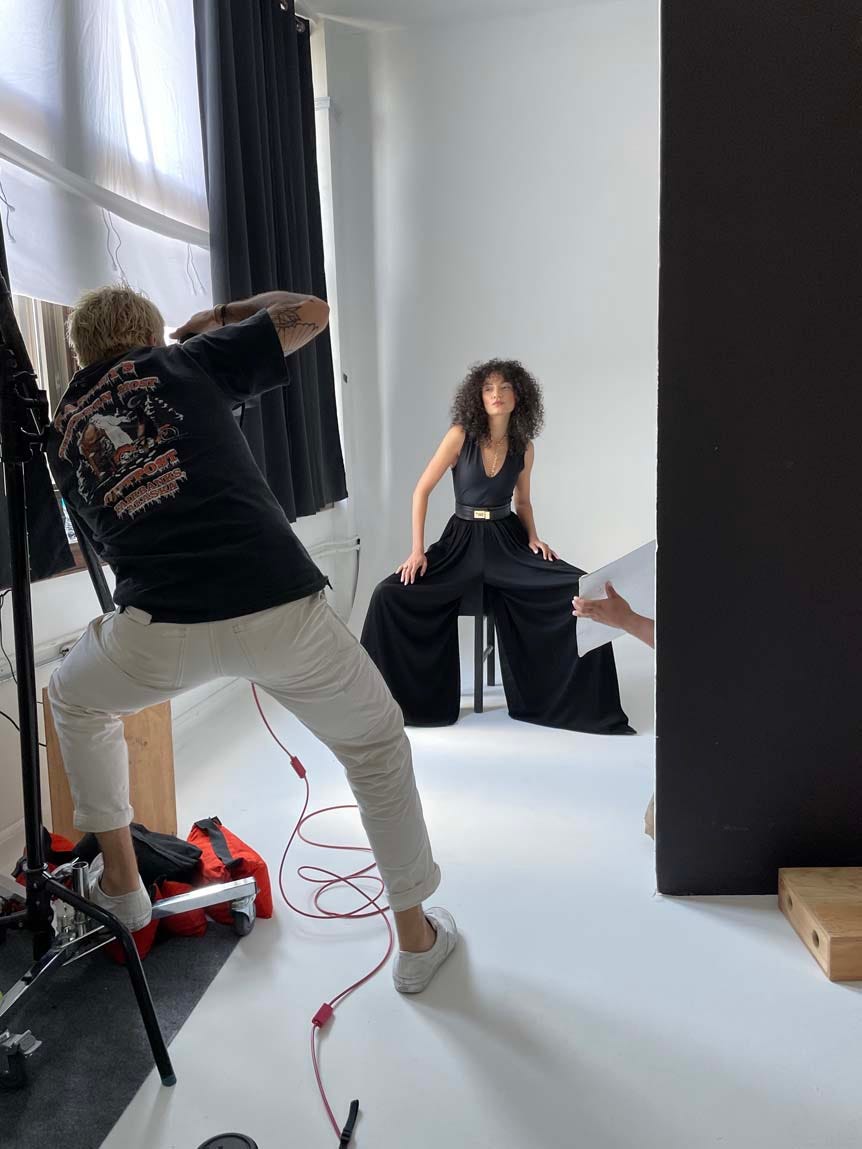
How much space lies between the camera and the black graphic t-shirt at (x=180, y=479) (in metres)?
1.27

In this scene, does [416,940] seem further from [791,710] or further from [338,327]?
[338,327]

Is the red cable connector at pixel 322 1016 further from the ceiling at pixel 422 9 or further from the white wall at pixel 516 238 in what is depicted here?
the ceiling at pixel 422 9

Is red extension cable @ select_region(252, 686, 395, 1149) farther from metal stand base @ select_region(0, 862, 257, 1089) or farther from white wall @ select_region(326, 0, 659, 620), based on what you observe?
white wall @ select_region(326, 0, 659, 620)

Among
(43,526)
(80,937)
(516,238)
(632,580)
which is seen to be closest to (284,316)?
(43,526)

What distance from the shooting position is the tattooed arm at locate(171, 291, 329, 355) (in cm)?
134

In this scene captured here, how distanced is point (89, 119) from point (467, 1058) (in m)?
2.37

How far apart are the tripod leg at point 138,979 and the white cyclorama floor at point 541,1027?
35mm

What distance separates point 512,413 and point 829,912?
2037 millimetres

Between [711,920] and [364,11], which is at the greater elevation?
[364,11]

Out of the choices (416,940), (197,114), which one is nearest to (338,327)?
(197,114)

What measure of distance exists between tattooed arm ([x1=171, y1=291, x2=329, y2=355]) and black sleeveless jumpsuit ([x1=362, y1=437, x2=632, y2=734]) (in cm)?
148

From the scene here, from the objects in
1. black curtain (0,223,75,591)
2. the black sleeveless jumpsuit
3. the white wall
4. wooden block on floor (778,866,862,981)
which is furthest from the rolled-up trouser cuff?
the white wall

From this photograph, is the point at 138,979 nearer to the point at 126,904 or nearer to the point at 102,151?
the point at 126,904

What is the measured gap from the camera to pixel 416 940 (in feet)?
4.78
